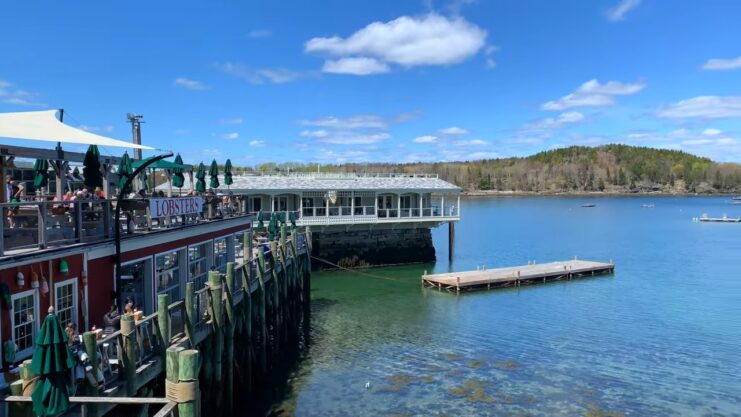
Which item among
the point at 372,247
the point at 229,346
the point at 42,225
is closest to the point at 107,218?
the point at 42,225

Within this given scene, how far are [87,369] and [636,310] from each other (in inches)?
1180

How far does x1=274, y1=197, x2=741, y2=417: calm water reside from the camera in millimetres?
18500

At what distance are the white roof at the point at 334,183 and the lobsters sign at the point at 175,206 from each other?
22.8 meters

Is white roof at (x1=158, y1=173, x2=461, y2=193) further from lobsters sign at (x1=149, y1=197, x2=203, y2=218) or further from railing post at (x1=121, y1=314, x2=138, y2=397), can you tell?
railing post at (x1=121, y1=314, x2=138, y2=397)

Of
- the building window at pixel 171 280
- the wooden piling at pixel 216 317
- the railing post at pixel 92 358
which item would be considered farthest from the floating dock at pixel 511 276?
the railing post at pixel 92 358

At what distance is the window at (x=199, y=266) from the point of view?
20.0 m

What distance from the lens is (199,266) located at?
20812 mm

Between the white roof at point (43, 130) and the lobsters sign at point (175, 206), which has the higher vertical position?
the white roof at point (43, 130)

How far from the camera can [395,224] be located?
45688 mm

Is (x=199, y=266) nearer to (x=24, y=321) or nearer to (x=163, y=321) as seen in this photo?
(x=163, y=321)

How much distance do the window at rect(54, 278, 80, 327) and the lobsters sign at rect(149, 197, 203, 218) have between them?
339 centimetres

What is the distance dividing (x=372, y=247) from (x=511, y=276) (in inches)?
458

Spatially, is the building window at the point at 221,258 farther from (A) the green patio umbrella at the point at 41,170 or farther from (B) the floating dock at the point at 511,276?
(B) the floating dock at the point at 511,276

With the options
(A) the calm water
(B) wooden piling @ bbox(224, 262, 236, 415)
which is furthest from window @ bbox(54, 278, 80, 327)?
(A) the calm water
